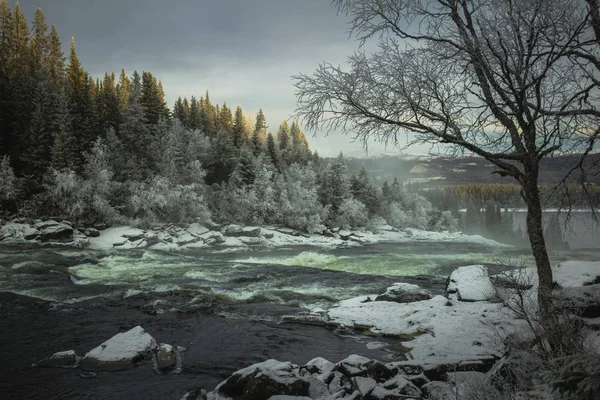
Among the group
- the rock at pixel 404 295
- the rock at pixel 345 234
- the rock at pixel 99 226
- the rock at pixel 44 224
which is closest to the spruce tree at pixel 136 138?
the rock at pixel 99 226

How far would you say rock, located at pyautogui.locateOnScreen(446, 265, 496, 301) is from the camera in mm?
10773

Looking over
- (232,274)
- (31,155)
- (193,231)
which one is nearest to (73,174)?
(31,155)

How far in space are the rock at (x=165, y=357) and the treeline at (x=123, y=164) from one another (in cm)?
3297

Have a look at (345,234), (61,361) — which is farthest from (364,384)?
(345,234)

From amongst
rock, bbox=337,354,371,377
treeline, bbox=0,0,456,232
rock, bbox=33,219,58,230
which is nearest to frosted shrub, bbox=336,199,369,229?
treeline, bbox=0,0,456,232

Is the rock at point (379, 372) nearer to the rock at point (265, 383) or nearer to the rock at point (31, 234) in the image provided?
the rock at point (265, 383)

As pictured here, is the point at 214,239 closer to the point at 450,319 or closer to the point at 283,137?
the point at 450,319

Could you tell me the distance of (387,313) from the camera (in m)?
10.1

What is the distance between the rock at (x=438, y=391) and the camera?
4.38 metres

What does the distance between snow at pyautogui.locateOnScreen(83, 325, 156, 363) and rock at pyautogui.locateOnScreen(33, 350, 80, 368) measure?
0.83ft

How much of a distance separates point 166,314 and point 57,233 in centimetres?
2605

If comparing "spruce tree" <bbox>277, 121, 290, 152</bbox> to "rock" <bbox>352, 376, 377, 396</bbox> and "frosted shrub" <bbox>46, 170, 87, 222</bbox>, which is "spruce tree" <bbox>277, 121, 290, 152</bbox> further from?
"rock" <bbox>352, 376, 377, 396</bbox>

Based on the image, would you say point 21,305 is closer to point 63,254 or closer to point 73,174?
point 63,254

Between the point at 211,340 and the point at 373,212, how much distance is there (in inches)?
2313
